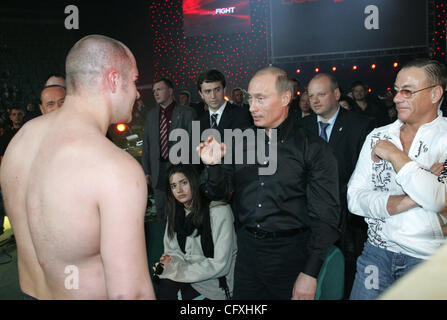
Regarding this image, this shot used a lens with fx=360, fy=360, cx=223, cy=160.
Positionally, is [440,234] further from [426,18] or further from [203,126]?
[426,18]

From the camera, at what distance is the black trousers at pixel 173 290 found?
2.81 metres

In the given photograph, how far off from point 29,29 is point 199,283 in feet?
37.8

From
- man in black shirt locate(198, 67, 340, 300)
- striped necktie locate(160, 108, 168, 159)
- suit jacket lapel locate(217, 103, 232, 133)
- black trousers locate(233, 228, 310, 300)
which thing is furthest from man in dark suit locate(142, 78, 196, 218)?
black trousers locate(233, 228, 310, 300)

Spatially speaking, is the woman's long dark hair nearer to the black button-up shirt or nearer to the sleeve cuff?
the black button-up shirt

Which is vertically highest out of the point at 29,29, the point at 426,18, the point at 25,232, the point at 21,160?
the point at 29,29

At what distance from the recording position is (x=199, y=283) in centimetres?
280

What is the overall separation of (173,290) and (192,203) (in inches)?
27.3

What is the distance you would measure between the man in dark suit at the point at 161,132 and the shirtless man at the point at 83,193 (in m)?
3.01

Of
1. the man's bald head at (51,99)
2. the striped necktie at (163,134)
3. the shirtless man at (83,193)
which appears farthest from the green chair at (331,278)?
the striped necktie at (163,134)

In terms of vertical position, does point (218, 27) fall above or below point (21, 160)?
above

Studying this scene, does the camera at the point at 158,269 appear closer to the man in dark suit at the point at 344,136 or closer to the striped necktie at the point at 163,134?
the man in dark suit at the point at 344,136

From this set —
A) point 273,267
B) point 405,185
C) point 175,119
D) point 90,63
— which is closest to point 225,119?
point 175,119

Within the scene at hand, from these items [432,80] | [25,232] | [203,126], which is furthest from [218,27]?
[25,232]

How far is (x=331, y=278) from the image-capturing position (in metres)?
2.04
